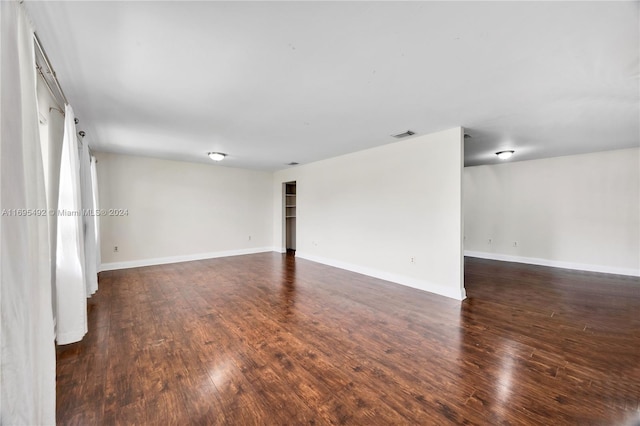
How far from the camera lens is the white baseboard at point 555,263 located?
499cm

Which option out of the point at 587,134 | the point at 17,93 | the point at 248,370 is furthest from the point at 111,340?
the point at 587,134

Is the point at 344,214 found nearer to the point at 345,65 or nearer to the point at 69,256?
the point at 345,65

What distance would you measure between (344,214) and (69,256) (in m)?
4.37

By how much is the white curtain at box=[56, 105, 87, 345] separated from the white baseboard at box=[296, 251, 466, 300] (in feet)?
13.7

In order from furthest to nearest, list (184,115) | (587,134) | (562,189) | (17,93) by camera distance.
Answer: (562,189) < (587,134) < (184,115) < (17,93)

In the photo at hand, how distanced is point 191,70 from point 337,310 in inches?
120

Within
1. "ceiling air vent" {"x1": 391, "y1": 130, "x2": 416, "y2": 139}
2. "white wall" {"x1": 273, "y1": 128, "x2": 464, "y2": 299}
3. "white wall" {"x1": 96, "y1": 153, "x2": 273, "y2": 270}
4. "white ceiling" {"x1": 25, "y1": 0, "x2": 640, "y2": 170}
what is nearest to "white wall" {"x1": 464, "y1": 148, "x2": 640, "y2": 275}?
"white ceiling" {"x1": 25, "y1": 0, "x2": 640, "y2": 170}

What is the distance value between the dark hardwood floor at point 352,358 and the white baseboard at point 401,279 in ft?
0.66

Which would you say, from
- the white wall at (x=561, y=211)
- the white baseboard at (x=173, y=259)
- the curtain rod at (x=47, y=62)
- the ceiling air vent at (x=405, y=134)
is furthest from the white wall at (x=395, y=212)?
the curtain rod at (x=47, y=62)

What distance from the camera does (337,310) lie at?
323cm

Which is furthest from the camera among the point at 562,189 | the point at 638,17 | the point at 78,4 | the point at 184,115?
the point at 562,189

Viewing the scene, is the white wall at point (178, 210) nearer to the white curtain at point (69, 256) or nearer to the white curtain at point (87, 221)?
the white curtain at point (87, 221)

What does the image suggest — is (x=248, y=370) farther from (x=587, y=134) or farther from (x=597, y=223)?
(x=597, y=223)

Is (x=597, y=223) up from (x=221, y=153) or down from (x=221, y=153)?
down
